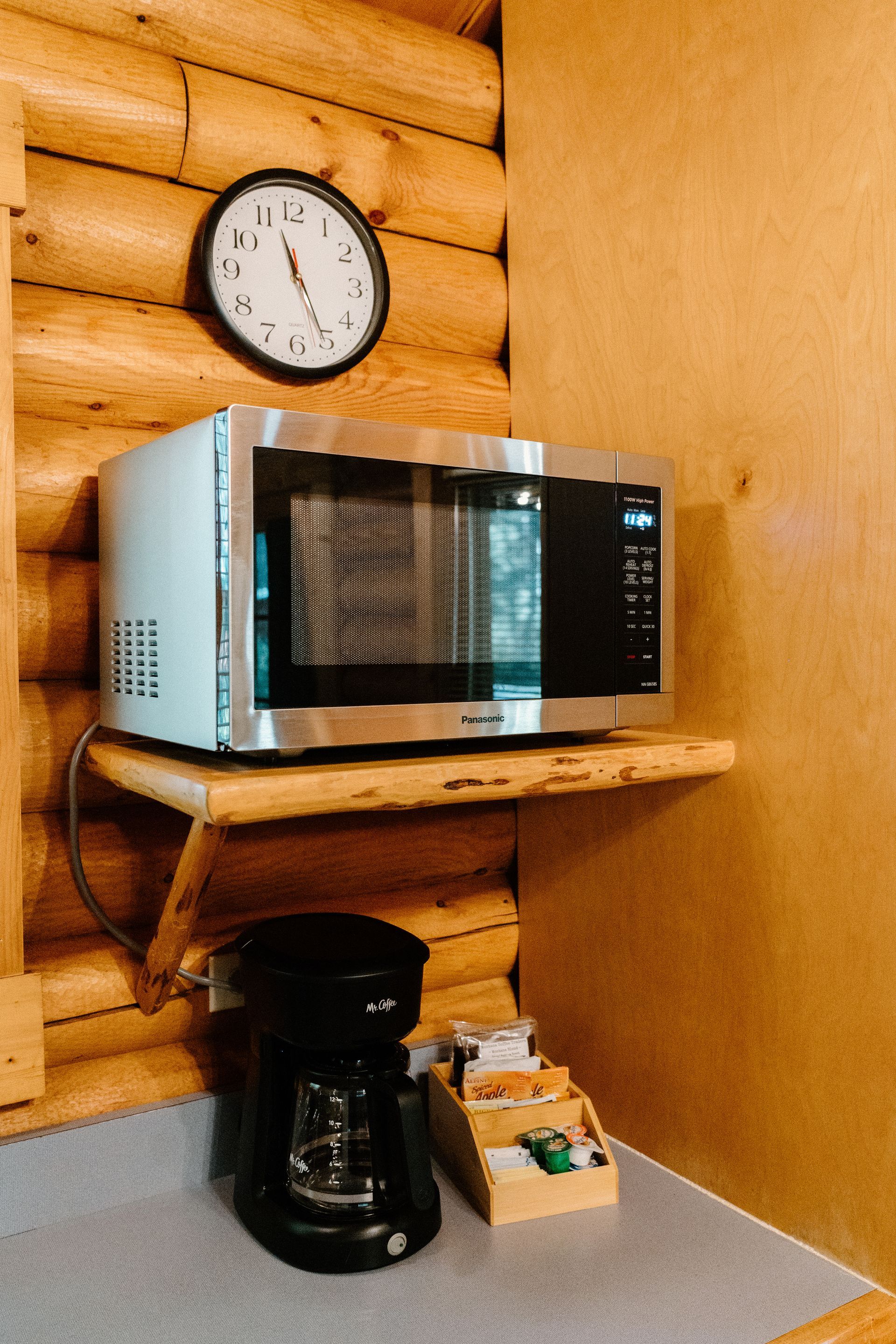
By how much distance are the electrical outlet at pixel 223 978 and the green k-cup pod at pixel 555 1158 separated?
41cm

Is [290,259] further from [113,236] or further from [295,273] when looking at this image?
[113,236]

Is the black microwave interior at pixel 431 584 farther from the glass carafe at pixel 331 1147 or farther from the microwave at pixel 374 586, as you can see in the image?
the glass carafe at pixel 331 1147

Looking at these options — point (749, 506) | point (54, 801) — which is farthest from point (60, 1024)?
point (749, 506)

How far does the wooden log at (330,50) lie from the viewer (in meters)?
1.25

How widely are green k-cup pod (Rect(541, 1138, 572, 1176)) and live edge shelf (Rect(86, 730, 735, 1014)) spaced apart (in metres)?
0.44

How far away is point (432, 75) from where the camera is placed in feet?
4.82

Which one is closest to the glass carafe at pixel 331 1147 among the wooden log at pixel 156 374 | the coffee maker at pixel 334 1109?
the coffee maker at pixel 334 1109

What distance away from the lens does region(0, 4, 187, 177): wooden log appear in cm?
115

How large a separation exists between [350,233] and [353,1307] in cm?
128

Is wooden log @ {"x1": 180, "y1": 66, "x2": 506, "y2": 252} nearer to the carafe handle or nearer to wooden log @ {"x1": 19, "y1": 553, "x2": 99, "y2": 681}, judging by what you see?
wooden log @ {"x1": 19, "y1": 553, "x2": 99, "y2": 681}

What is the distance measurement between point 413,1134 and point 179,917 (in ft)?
1.10

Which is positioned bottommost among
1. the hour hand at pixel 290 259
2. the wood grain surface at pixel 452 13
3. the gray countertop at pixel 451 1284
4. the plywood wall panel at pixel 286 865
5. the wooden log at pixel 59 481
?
the gray countertop at pixel 451 1284

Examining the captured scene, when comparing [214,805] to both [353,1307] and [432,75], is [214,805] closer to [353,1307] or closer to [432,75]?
[353,1307]

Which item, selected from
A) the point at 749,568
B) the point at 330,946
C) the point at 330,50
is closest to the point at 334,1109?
the point at 330,946
